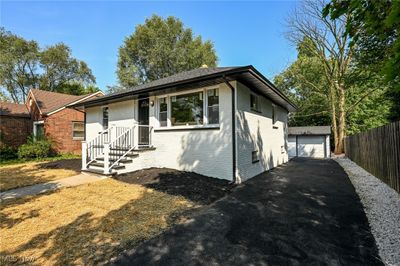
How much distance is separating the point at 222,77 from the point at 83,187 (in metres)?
5.16

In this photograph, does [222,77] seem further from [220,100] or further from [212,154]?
[212,154]

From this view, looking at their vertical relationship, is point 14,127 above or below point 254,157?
above

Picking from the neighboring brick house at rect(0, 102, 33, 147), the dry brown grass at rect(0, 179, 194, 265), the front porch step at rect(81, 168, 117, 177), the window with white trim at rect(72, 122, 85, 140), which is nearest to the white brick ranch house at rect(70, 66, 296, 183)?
the front porch step at rect(81, 168, 117, 177)

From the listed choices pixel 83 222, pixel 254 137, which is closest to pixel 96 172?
pixel 83 222

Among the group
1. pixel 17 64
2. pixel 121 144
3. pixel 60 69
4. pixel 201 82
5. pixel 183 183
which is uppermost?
pixel 60 69

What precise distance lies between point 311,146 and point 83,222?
72.5 feet

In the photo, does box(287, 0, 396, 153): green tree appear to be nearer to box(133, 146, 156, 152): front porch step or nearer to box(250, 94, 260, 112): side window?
box(250, 94, 260, 112): side window

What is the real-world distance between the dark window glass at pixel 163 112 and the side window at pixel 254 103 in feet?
10.9

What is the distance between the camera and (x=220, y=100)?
7453mm

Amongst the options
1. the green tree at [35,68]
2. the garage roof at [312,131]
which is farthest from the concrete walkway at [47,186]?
the green tree at [35,68]

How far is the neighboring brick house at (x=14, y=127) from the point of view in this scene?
643 inches

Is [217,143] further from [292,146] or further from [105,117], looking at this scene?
[292,146]

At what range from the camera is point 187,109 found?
8438 mm

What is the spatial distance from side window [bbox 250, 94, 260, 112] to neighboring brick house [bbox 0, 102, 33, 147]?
17303mm
